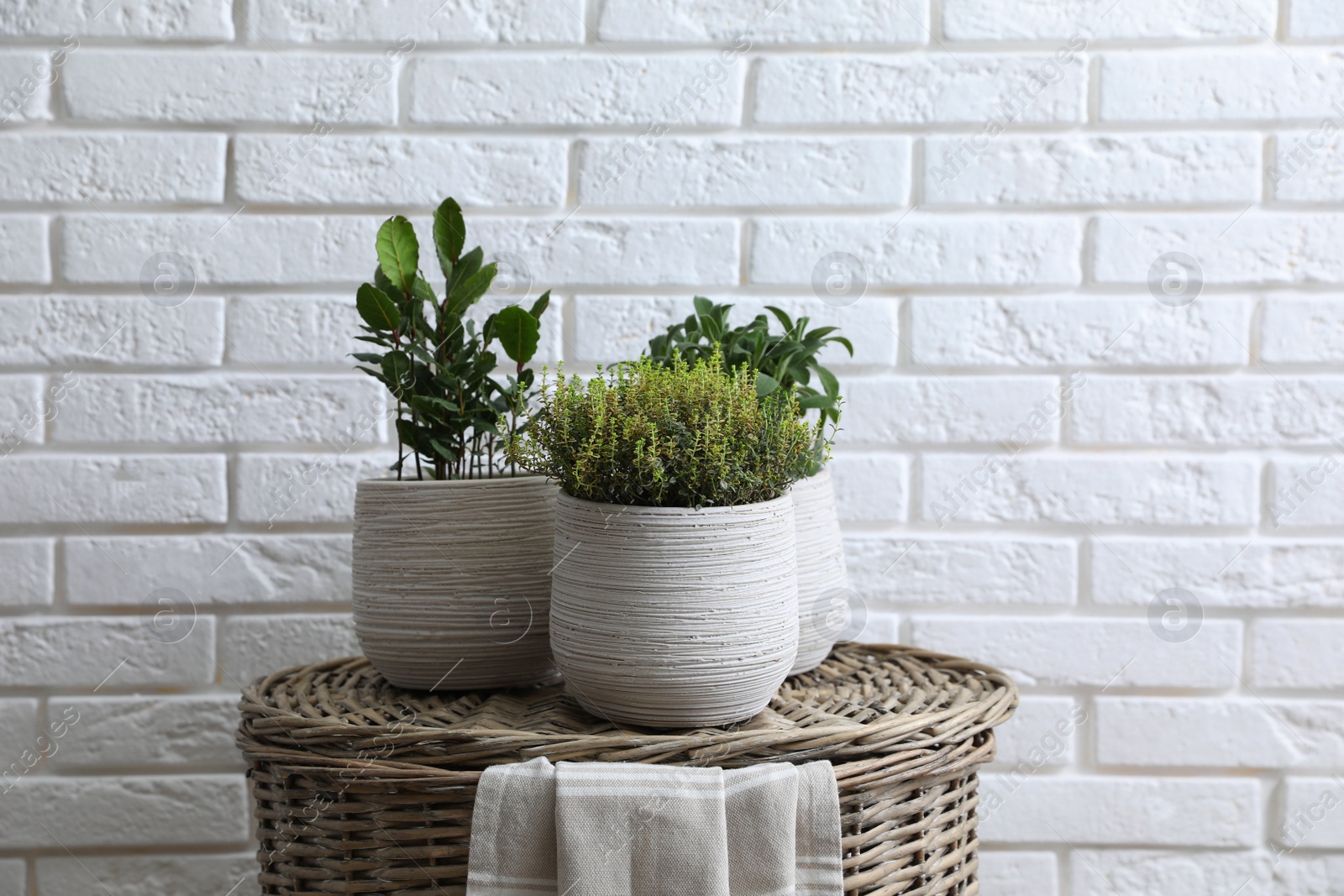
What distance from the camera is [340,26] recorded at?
1099mm

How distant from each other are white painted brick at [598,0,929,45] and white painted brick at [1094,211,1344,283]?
1.07ft

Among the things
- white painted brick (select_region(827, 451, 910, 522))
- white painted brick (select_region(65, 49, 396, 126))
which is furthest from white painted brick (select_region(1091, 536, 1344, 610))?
white painted brick (select_region(65, 49, 396, 126))

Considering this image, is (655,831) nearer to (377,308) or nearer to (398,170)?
(377,308)

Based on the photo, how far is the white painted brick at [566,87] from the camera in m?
1.11

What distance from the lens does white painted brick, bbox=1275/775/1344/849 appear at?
1.14 meters

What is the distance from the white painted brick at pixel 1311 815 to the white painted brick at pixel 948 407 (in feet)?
1.71

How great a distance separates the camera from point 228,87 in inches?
43.3

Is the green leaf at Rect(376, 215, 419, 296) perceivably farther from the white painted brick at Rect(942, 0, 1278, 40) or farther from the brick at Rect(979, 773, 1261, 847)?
the brick at Rect(979, 773, 1261, 847)

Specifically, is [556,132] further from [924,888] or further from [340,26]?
[924,888]

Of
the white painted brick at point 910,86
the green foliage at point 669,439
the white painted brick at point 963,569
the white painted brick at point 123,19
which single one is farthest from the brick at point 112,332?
the white painted brick at point 963,569

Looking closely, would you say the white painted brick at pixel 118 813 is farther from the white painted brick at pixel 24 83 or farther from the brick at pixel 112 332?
the white painted brick at pixel 24 83

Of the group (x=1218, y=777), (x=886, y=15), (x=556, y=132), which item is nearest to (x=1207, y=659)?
(x=1218, y=777)

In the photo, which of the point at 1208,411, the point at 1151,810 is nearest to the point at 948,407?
the point at 1208,411

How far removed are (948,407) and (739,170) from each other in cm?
37
